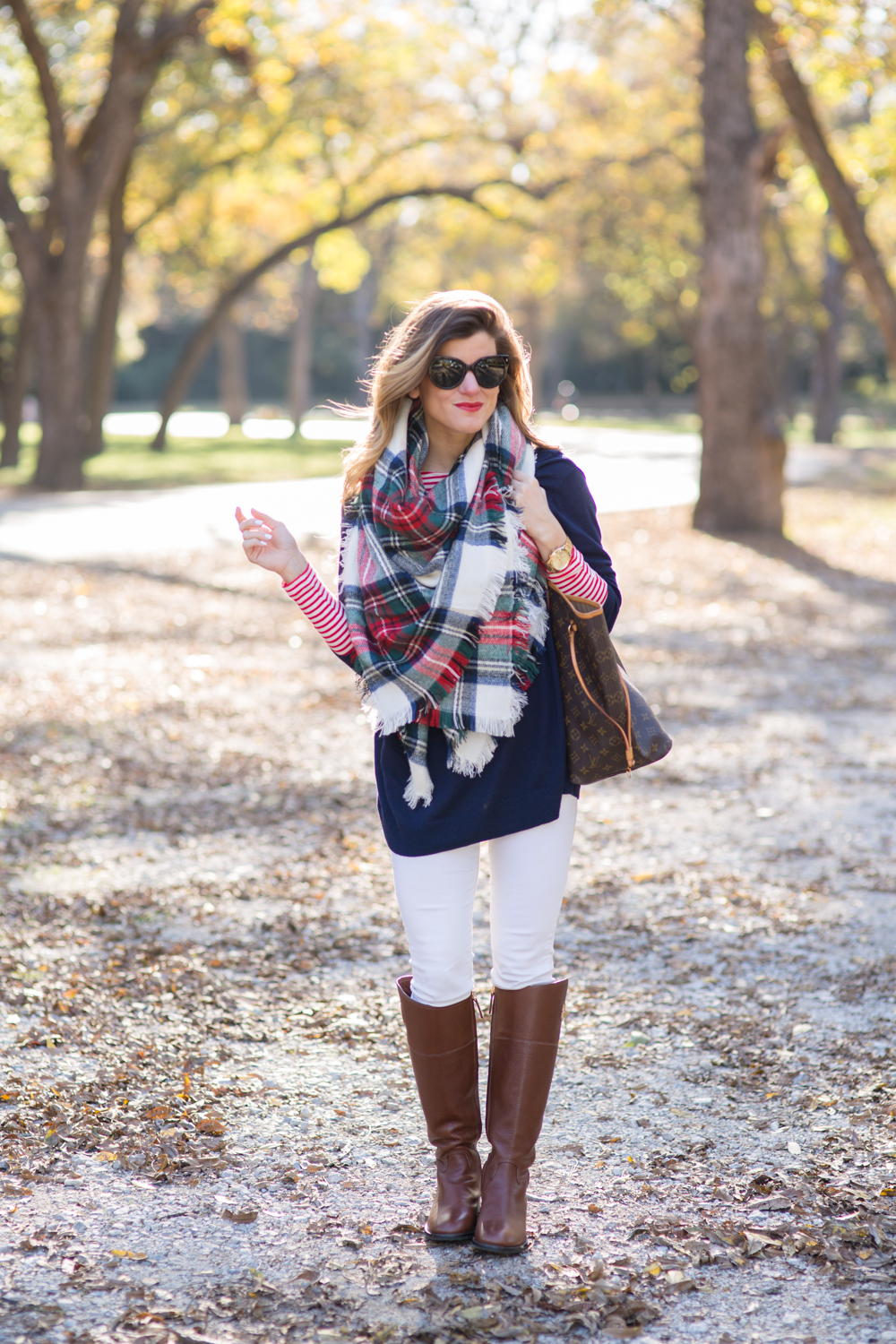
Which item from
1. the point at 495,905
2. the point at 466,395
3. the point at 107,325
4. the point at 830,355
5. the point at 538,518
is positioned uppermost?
the point at 830,355

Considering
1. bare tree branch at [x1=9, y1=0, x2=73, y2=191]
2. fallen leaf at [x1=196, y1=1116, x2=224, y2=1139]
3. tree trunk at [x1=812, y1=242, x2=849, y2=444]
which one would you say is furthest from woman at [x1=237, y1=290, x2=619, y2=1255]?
tree trunk at [x1=812, y1=242, x2=849, y2=444]

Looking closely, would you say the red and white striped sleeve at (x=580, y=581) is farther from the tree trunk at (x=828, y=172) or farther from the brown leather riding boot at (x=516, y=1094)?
the tree trunk at (x=828, y=172)

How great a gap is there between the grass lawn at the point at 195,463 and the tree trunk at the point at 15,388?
0.34 m

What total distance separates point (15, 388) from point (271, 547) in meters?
23.0

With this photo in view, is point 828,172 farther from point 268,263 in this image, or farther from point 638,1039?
point 638,1039

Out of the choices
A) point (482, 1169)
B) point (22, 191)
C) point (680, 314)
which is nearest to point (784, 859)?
point (482, 1169)

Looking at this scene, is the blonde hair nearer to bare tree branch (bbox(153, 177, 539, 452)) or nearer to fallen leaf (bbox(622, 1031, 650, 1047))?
fallen leaf (bbox(622, 1031, 650, 1047))

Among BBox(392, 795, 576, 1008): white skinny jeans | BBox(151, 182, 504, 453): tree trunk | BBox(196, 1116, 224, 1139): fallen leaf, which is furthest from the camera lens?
BBox(151, 182, 504, 453): tree trunk

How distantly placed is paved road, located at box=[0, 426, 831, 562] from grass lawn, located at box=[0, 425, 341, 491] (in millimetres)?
999

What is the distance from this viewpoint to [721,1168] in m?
3.16

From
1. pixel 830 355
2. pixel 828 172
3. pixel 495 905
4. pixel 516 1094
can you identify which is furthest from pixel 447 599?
pixel 830 355

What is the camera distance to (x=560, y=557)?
267 centimetres

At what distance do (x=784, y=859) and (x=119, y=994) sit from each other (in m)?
2.65

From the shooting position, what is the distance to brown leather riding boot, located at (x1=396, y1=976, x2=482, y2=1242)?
287 centimetres
